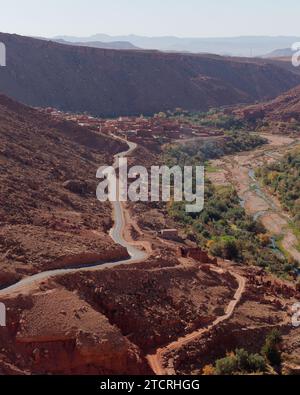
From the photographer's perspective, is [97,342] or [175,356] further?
[175,356]

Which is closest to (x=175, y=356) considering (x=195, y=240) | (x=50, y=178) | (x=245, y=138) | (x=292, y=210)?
(x=195, y=240)

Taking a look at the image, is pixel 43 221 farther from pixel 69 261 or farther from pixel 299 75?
pixel 299 75

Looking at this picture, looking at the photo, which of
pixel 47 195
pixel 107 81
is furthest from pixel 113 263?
pixel 107 81

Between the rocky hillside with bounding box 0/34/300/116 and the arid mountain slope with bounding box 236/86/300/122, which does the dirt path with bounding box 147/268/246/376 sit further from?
the arid mountain slope with bounding box 236/86/300/122

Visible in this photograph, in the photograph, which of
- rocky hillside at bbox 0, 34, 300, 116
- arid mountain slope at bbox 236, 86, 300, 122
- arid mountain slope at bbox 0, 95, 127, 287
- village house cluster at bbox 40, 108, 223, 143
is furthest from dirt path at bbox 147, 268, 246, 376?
arid mountain slope at bbox 236, 86, 300, 122

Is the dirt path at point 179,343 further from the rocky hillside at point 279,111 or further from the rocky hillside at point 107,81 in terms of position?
the rocky hillside at point 279,111

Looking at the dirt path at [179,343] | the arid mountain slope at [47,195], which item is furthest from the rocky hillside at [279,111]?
the dirt path at [179,343]
